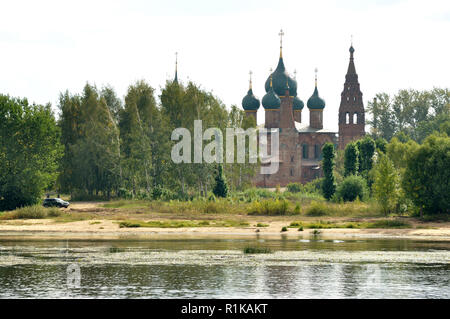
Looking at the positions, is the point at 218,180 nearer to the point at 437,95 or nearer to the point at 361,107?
the point at 361,107

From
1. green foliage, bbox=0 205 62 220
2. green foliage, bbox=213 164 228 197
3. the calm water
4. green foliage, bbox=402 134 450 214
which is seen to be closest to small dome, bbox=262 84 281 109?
green foliage, bbox=213 164 228 197

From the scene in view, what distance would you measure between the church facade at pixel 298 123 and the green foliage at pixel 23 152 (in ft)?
132

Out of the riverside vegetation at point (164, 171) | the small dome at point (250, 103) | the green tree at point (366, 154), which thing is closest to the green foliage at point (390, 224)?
the riverside vegetation at point (164, 171)

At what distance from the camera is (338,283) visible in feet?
90.0

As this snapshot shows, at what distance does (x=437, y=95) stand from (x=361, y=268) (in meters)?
91.6

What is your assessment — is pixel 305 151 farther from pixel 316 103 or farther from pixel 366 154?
pixel 366 154

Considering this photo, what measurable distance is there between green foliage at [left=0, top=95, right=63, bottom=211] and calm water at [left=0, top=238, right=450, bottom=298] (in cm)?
1525

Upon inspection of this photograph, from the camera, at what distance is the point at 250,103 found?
10412cm

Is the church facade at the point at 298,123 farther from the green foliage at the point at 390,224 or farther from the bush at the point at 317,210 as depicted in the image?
the green foliage at the point at 390,224

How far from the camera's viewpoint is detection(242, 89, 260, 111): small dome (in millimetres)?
→ 104062

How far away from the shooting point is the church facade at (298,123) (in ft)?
323

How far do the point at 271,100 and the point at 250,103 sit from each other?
4.87 m

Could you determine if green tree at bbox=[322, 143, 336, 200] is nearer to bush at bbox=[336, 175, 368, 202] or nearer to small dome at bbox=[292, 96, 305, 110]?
bush at bbox=[336, 175, 368, 202]
